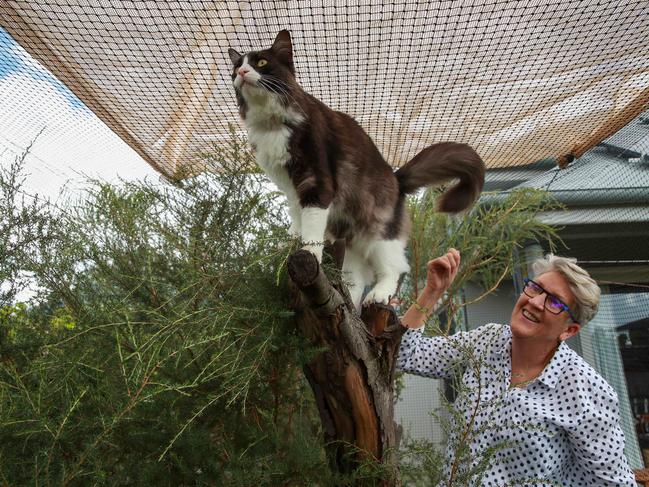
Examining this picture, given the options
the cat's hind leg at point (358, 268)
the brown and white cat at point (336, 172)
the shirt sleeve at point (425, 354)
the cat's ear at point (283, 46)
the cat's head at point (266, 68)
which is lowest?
the shirt sleeve at point (425, 354)

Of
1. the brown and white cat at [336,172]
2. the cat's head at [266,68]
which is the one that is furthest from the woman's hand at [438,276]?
the cat's head at [266,68]

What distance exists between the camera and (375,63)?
1.63m

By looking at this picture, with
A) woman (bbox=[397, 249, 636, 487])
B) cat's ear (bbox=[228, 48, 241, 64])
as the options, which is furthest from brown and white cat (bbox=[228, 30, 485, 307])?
woman (bbox=[397, 249, 636, 487])

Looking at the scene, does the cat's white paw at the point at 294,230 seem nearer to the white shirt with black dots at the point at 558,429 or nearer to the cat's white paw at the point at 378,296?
the cat's white paw at the point at 378,296

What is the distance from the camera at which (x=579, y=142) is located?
210 cm

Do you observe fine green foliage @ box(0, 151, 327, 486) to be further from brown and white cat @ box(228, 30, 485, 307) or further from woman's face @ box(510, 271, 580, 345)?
woman's face @ box(510, 271, 580, 345)

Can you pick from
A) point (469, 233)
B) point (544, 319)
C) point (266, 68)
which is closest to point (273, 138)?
point (266, 68)

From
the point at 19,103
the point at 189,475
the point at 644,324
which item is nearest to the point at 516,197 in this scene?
the point at 644,324

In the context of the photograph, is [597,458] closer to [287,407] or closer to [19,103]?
[287,407]

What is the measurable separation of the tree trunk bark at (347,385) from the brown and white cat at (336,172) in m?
0.20

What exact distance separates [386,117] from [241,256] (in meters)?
1.00

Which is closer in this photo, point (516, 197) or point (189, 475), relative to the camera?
point (189, 475)

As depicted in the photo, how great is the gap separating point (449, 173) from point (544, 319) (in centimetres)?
58

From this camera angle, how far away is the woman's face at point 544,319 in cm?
134
